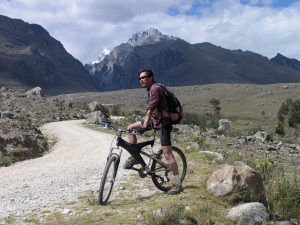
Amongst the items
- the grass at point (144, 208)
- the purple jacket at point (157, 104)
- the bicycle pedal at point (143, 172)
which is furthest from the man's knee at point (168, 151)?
the grass at point (144, 208)

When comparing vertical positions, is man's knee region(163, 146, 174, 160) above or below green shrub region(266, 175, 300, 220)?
above

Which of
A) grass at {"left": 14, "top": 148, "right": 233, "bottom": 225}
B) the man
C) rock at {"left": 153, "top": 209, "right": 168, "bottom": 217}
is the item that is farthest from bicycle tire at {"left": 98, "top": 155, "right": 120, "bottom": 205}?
rock at {"left": 153, "top": 209, "right": 168, "bottom": 217}

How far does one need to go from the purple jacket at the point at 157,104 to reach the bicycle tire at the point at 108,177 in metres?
1.14

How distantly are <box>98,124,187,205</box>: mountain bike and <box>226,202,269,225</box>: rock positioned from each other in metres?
2.22

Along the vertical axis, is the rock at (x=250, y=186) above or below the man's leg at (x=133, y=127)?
below

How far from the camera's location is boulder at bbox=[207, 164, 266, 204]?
33.5 ft

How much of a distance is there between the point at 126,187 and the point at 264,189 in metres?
3.97

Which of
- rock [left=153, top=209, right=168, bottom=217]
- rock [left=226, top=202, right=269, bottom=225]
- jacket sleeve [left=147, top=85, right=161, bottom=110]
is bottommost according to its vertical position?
rock [left=226, top=202, right=269, bottom=225]

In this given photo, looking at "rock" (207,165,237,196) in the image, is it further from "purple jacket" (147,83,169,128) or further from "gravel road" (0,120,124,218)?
"gravel road" (0,120,124,218)

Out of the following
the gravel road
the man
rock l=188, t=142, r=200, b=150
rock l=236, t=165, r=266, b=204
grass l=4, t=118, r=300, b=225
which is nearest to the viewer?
grass l=4, t=118, r=300, b=225

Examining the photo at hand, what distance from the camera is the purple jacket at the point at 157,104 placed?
10438mm

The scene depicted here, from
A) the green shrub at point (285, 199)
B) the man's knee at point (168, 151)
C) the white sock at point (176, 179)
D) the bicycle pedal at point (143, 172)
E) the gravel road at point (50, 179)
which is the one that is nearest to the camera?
the green shrub at point (285, 199)

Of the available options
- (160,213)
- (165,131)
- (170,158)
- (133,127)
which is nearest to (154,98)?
(165,131)

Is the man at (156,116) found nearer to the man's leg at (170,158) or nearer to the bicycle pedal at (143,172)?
the man's leg at (170,158)
